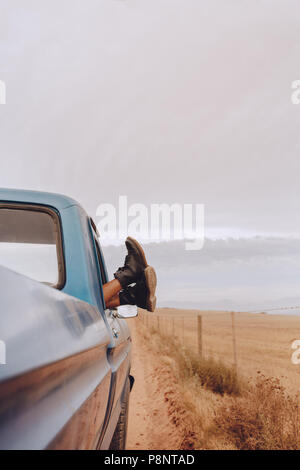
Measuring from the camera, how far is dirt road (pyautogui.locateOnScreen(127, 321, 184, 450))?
17.7 ft

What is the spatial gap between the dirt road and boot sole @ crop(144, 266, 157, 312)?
101 inches

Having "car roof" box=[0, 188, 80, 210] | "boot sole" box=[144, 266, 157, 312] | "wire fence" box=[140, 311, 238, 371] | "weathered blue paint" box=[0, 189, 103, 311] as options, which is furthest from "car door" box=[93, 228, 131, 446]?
"wire fence" box=[140, 311, 238, 371]

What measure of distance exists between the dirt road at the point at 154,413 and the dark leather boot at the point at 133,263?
9.41 feet

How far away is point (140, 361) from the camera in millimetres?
13336

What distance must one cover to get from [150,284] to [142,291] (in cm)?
14

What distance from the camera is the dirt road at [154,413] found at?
5402 millimetres

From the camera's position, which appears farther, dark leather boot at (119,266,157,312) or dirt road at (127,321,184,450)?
dirt road at (127,321,184,450)

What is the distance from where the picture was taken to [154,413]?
694 centimetres

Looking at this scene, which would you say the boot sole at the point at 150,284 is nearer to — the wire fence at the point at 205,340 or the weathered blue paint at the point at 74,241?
the weathered blue paint at the point at 74,241

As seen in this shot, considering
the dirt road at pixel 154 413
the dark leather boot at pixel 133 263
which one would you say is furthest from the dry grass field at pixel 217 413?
the dark leather boot at pixel 133 263

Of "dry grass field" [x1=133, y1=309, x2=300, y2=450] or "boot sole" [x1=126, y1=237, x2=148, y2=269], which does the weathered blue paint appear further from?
"dry grass field" [x1=133, y1=309, x2=300, y2=450]
